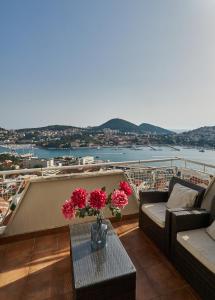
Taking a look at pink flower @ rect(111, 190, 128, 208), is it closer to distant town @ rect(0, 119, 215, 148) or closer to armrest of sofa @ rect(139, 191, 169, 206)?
armrest of sofa @ rect(139, 191, 169, 206)

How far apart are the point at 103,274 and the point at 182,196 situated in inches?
61.3

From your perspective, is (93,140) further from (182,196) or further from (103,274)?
(103,274)

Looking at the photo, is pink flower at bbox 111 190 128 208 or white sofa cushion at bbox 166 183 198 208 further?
white sofa cushion at bbox 166 183 198 208

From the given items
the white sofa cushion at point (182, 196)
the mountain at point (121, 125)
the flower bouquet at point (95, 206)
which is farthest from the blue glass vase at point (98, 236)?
the mountain at point (121, 125)

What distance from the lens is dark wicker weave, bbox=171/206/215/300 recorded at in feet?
5.18

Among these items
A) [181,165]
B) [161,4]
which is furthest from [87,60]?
[181,165]

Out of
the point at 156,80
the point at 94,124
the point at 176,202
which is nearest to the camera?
the point at 176,202

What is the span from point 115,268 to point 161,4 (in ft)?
14.5

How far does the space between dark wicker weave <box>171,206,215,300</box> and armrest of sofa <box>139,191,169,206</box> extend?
797mm

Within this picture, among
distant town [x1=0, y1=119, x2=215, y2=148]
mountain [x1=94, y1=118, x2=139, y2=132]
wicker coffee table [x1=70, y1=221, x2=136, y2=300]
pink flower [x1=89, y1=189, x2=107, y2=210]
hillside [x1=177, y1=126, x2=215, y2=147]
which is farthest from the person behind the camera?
mountain [x1=94, y1=118, x2=139, y2=132]

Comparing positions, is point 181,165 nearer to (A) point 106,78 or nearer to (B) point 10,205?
(B) point 10,205

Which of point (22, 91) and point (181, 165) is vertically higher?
point (22, 91)

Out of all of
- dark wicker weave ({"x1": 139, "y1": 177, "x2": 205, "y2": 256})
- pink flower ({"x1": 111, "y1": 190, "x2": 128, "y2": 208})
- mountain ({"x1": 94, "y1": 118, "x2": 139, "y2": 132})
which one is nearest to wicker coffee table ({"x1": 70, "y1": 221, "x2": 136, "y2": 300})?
pink flower ({"x1": 111, "y1": 190, "x2": 128, "y2": 208})

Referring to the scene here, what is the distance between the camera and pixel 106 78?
20.5 feet
